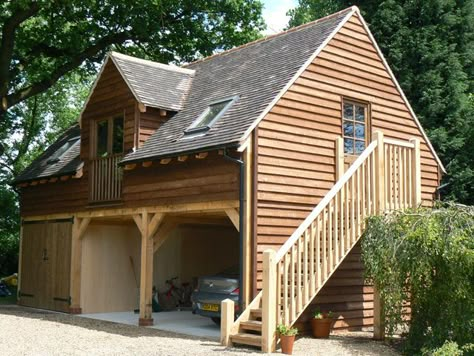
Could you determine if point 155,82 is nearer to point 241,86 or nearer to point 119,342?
point 241,86

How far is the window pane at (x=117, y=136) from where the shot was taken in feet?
52.4

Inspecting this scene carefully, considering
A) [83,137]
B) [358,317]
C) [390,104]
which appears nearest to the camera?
[358,317]

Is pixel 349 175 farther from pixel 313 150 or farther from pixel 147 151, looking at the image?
pixel 147 151

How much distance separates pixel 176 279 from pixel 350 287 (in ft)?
19.1

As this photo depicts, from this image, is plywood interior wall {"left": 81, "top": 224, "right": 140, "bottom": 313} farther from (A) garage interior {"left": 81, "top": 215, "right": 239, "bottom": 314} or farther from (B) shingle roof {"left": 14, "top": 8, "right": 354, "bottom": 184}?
(B) shingle roof {"left": 14, "top": 8, "right": 354, "bottom": 184}

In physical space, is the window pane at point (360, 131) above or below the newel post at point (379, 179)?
above

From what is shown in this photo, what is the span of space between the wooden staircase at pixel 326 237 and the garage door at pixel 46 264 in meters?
7.69

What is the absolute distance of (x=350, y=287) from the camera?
1381 centimetres

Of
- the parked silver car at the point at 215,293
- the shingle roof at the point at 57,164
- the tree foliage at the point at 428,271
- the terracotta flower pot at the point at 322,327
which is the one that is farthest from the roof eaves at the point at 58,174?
the tree foliage at the point at 428,271

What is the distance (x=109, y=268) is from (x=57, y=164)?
336 centimetres

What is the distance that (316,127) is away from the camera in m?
13.4

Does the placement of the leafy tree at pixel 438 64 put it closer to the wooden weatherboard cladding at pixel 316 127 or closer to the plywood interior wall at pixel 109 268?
the wooden weatherboard cladding at pixel 316 127

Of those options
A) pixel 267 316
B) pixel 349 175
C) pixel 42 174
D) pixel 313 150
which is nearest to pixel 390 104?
pixel 313 150

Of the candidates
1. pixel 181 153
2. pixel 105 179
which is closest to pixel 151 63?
pixel 105 179
